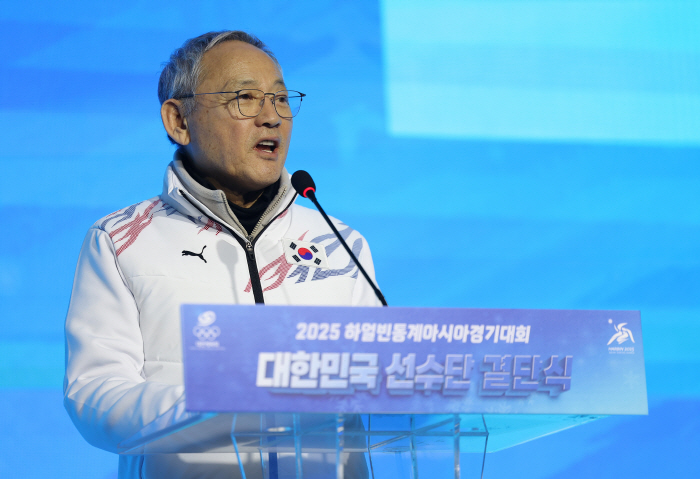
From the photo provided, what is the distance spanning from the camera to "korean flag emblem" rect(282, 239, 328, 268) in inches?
64.9

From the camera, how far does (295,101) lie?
1873 millimetres

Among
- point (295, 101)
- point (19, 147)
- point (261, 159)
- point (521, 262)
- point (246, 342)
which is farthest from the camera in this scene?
point (521, 262)

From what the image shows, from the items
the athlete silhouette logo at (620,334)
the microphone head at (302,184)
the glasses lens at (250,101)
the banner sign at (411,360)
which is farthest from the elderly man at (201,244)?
the athlete silhouette logo at (620,334)

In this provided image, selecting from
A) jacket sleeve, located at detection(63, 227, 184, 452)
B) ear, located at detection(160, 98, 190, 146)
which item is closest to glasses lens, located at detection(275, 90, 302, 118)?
ear, located at detection(160, 98, 190, 146)

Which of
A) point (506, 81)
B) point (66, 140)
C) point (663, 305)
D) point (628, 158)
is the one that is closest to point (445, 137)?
point (506, 81)

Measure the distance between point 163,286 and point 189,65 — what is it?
1.96ft

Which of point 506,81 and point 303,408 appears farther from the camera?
point 506,81

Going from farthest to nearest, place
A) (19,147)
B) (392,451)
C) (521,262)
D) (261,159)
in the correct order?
(521,262) → (19,147) → (261,159) → (392,451)

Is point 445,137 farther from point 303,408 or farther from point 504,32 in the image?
point 303,408

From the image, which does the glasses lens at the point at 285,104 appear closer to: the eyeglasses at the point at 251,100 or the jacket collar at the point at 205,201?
the eyeglasses at the point at 251,100

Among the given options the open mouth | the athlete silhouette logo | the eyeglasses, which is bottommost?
the athlete silhouette logo

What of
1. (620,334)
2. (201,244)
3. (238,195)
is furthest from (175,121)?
(620,334)

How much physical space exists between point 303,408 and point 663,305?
8.97 feet

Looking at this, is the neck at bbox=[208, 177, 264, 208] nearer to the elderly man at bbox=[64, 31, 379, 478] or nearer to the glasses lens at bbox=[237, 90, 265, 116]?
the elderly man at bbox=[64, 31, 379, 478]
